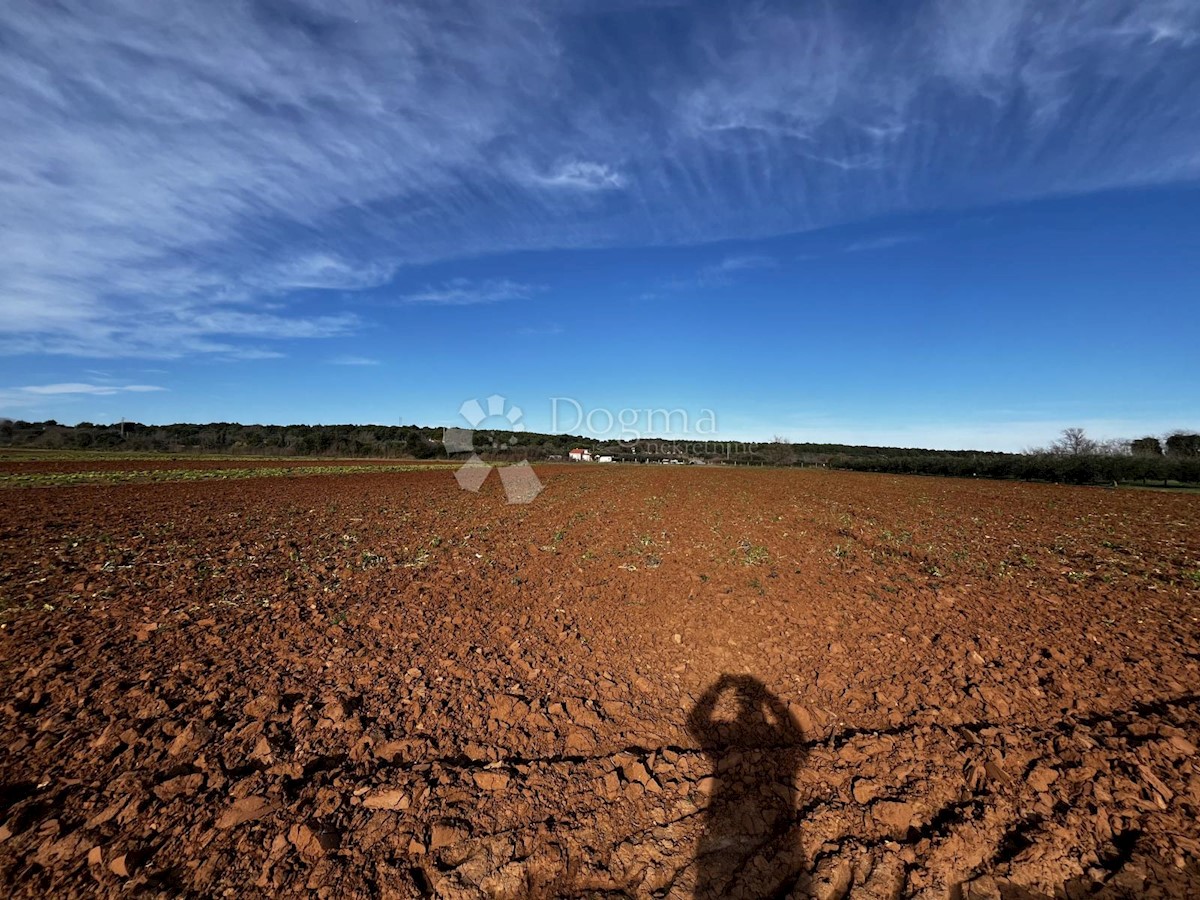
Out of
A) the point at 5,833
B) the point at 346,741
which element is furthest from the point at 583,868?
the point at 5,833

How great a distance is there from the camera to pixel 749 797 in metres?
4.00

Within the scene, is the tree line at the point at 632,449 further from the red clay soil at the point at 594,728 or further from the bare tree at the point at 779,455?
the red clay soil at the point at 594,728

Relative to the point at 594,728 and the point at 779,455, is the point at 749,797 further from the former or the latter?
the point at 779,455

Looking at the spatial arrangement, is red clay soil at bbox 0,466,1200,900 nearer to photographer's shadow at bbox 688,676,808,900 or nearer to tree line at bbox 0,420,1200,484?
photographer's shadow at bbox 688,676,808,900

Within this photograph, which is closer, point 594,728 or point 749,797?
point 749,797

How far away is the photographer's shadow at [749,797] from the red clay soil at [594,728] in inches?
0.8

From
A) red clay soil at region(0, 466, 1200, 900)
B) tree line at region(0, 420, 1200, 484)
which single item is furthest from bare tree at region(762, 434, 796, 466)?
red clay soil at region(0, 466, 1200, 900)

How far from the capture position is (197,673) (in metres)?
5.58

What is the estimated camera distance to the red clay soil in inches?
131

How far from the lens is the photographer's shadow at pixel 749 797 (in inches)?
130

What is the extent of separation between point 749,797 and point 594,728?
1536mm

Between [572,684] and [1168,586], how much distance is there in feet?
37.5

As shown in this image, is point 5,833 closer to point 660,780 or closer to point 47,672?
point 47,672

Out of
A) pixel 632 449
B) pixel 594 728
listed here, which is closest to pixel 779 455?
pixel 632 449
